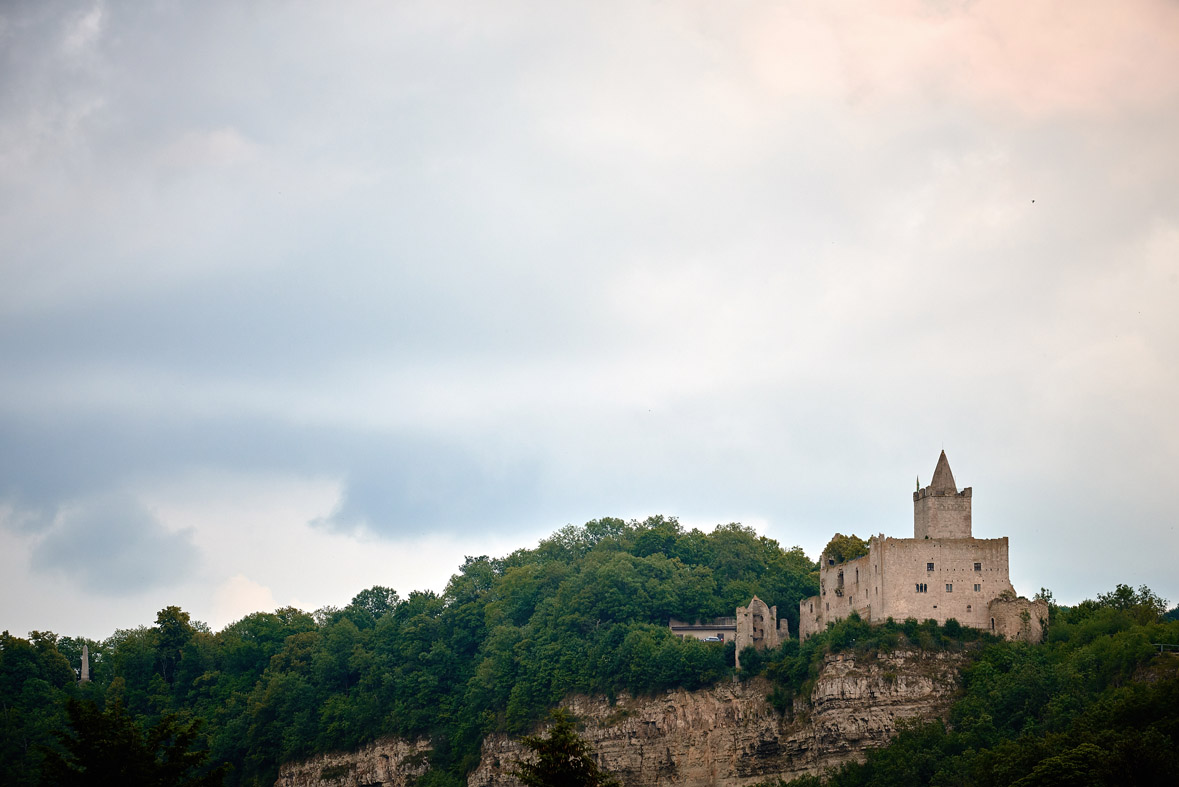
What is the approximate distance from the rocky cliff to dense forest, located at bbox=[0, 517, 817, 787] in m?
1.66

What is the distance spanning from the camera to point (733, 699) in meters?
91.6

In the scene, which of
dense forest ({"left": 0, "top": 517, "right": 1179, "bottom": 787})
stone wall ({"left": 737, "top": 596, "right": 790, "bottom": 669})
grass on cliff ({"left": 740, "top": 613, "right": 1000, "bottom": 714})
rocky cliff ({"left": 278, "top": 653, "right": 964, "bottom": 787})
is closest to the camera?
dense forest ({"left": 0, "top": 517, "right": 1179, "bottom": 787})

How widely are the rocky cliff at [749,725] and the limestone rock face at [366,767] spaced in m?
7.27

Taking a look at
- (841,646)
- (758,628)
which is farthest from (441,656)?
(841,646)

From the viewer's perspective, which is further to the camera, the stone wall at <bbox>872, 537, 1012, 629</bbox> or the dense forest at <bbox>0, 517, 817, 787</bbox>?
the dense forest at <bbox>0, 517, 817, 787</bbox>

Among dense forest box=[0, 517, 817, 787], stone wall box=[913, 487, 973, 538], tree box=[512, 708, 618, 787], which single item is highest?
stone wall box=[913, 487, 973, 538]

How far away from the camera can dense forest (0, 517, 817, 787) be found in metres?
99.1

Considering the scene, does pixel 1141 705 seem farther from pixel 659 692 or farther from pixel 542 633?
pixel 542 633

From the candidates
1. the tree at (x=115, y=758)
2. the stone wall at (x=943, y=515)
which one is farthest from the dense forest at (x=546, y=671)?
the stone wall at (x=943, y=515)

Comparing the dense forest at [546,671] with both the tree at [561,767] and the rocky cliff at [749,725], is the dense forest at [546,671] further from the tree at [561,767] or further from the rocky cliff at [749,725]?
the tree at [561,767]

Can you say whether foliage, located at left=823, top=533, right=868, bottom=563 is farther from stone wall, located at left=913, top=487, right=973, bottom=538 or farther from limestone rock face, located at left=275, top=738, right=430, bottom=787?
limestone rock face, located at left=275, top=738, right=430, bottom=787

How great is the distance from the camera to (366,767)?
110062 millimetres

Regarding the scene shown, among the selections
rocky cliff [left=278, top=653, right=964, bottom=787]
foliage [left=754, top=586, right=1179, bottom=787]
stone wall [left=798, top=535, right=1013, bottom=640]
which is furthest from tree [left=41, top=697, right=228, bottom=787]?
stone wall [left=798, top=535, right=1013, bottom=640]

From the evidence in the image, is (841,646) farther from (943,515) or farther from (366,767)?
(366,767)
